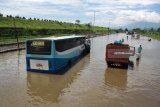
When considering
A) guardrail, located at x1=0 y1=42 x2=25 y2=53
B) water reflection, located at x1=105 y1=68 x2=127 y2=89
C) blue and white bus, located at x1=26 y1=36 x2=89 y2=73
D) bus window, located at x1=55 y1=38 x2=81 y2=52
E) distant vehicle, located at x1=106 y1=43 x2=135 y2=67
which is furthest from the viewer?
guardrail, located at x1=0 y1=42 x2=25 y2=53

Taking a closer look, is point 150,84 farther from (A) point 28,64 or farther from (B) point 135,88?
(A) point 28,64

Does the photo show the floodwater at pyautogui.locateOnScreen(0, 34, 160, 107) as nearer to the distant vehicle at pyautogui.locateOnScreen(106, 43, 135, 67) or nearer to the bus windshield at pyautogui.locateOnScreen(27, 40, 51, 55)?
the distant vehicle at pyautogui.locateOnScreen(106, 43, 135, 67)

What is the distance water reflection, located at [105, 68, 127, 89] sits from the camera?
54.1 feet

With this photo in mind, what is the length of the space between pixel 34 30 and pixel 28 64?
1464 inches

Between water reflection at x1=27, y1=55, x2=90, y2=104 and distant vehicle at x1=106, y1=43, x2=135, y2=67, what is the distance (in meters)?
3.51

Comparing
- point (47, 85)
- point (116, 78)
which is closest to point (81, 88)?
point (47, 85)

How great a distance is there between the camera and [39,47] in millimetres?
18000

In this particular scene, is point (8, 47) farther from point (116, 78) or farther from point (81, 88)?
point (81, 88)

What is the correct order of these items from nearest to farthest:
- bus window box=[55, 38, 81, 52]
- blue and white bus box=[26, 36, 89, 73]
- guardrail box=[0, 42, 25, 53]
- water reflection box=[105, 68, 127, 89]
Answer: water reflection box=[105, 68, 127, 89]
blue and white bus box=[26, 36, 89, 73]
bus window box=[55, 38, 81, 52]
guardrail box=[0, 42, 25, 53]

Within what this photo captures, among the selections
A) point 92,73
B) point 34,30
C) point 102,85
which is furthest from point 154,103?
point 34,30

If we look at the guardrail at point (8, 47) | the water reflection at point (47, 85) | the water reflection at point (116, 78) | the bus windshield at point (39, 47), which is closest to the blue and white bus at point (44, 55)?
the bus windshield at point (39, 47)

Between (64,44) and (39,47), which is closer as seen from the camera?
(39,47)

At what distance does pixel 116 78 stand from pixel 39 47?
6.23m

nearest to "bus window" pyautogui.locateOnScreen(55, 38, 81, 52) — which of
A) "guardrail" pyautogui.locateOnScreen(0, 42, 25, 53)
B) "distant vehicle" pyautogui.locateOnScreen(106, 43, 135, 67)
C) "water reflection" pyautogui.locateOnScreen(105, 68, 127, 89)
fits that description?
"distant vehicle" pyautogui.locateOnScreen(106, 43, 135, 67)
